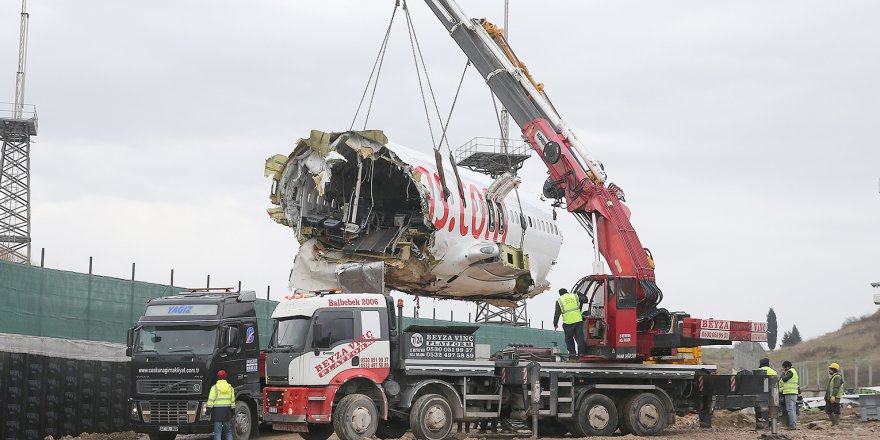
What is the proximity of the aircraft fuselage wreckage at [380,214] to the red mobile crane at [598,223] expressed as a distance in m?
2.26

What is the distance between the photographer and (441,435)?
19891mm

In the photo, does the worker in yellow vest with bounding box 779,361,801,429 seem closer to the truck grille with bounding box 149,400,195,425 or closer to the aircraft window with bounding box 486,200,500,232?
the aircraft window with bounding box 486,200,500,232

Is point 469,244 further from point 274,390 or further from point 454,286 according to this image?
point 274,390

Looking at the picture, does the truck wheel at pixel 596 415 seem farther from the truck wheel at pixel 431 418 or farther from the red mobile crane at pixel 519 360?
the truck wheel at pixel 431 418

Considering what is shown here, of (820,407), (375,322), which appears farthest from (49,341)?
(820,407)

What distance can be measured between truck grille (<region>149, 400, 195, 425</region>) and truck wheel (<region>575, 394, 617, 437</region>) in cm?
829

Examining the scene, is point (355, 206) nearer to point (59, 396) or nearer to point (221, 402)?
point (221, 402)

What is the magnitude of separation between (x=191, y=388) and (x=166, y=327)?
135 cm

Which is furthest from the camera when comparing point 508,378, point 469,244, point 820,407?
point 820,407

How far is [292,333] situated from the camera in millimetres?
19719

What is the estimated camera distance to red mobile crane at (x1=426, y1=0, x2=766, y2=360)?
22297 mm

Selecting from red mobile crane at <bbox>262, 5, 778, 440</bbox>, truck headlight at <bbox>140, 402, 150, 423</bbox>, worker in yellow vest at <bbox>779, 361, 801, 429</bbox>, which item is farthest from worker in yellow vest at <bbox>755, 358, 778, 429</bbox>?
truck headlight at <bbox>140, 402, 150, 423</bbox>

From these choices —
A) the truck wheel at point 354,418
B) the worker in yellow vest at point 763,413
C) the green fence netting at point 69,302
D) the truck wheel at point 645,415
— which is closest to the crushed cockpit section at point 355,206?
the green fence netting at point 69,302

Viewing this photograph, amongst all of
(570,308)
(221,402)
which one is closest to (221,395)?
(221,402)
